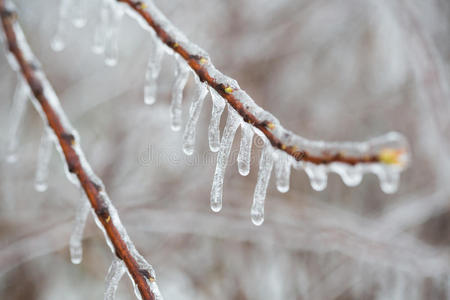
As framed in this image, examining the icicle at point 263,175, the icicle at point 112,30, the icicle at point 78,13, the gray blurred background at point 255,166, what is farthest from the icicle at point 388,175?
the gray blurred background at point 255,166

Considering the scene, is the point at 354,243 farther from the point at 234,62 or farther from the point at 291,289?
the point at 234,62

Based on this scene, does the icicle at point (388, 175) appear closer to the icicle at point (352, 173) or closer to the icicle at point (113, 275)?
the icicle at point (352, 173)

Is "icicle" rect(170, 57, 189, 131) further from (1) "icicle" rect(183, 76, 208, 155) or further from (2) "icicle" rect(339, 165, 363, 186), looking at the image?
(2) "icicle" rect(339, 165, 363, 186)

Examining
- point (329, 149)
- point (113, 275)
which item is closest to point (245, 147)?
point (329, 149)

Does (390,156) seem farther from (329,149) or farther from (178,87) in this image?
(178,87)

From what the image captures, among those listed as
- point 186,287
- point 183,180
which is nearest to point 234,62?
point 183,180

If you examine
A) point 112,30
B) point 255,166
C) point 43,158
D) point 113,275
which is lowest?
point 113,275
